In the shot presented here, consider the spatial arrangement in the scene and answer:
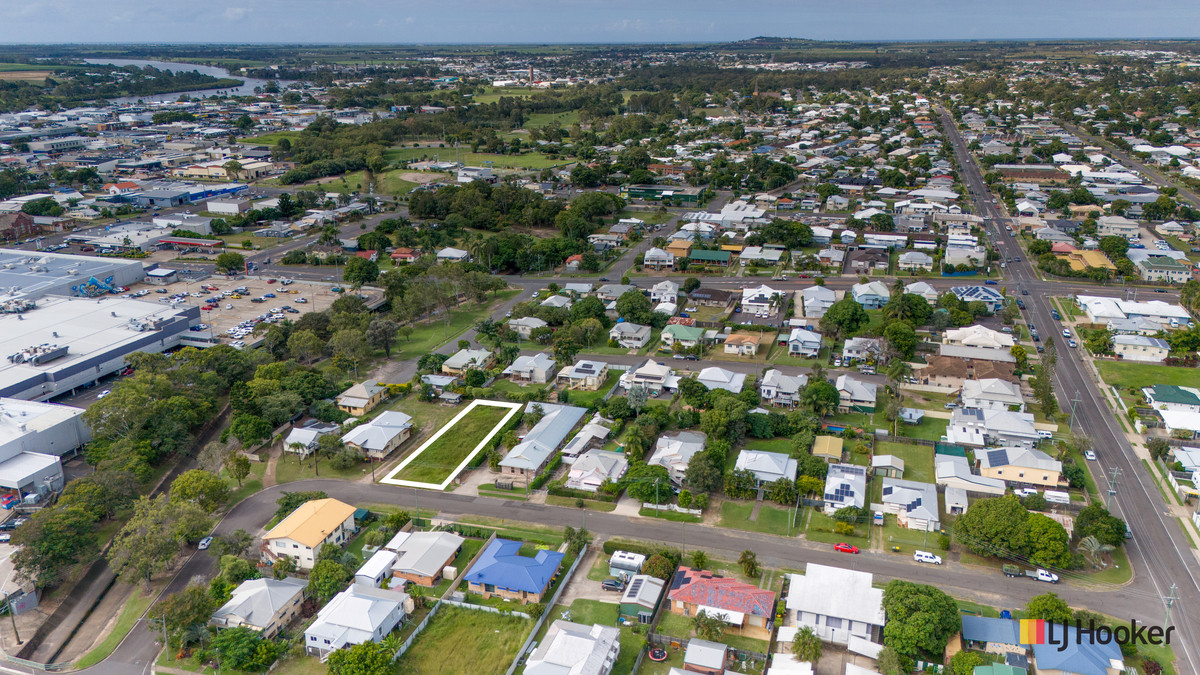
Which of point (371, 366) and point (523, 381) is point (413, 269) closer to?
point (371, 366)

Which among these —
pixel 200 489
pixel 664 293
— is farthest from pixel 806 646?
pixel 664 293

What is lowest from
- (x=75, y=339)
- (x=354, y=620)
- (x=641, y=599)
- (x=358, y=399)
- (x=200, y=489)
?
(x=641, y=599)

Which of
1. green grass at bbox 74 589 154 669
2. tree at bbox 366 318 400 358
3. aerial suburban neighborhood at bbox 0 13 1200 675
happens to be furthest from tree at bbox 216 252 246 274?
green grass at bbox 74 589 154 669

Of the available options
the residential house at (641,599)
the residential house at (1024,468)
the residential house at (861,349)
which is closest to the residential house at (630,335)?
the residential house at (861,349)

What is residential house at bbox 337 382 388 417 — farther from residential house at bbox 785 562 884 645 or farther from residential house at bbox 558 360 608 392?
residential house at bbox 785 562 884 645

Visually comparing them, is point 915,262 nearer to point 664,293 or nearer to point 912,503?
point 664,293

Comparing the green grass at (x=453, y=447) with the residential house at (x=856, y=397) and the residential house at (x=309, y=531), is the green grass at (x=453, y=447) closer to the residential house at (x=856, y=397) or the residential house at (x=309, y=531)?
the residential house at (x=309, y=531)

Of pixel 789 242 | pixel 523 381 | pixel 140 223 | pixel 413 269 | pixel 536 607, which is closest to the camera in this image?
pixel 536 607

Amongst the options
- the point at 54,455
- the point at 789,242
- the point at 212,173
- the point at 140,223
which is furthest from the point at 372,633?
the point at 212,173
